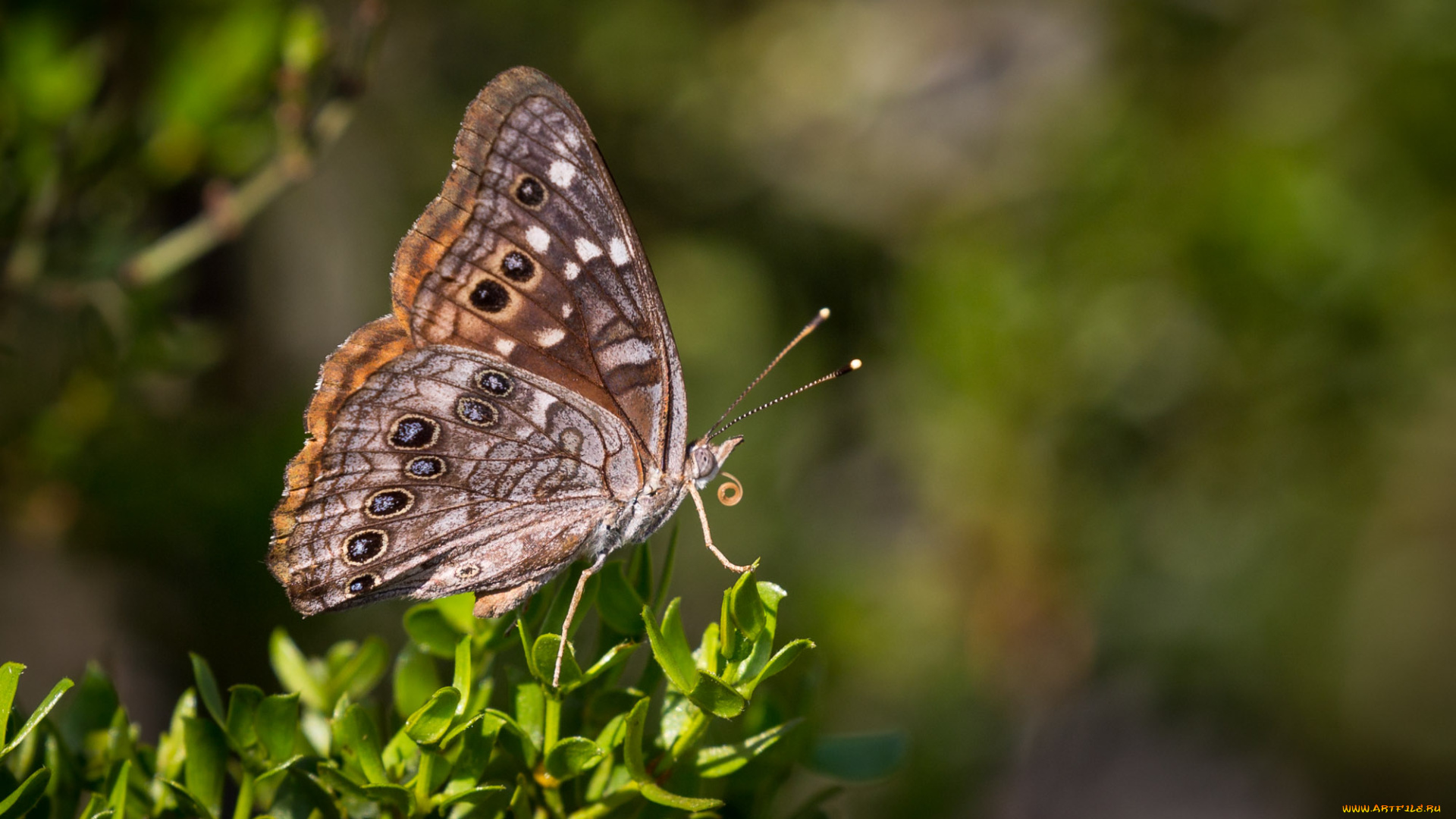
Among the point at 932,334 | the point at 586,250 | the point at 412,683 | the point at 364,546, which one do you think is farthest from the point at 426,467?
the point at 932,334

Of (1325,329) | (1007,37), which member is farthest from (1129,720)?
(1007,37)

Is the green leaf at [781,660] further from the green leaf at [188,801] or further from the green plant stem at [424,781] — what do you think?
the green leaf at [188,801]

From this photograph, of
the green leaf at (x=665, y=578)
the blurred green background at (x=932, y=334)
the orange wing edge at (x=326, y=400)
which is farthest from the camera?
the blurred green background at (x=932, y=334)

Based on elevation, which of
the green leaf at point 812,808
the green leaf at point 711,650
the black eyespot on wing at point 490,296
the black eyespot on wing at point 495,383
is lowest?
the green leaf at point 812,808

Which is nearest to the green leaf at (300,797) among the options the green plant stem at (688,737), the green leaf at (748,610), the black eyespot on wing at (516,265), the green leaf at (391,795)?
the green leaf at (391,795)

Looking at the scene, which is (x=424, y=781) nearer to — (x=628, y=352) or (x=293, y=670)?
(x=293, y=670)

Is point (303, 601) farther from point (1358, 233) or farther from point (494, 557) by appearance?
point (1358, 233)

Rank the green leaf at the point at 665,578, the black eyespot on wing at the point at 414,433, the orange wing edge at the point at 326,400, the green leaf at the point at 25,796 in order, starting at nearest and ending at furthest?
1. the green leaf at the point at 25,796
2. the green leaf at the point at 665,578
3. the orange wing edge at the point at 326,400
4. the black eyespot on wing at the point at 414,433
